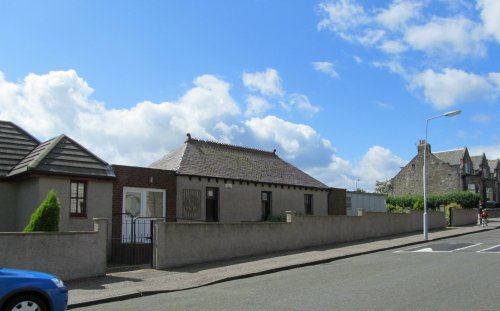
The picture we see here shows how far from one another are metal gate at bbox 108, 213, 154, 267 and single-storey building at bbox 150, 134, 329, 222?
2.80 m

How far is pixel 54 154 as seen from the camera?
18250mm

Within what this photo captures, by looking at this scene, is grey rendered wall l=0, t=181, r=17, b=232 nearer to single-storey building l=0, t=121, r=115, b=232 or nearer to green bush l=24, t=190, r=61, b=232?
single-storey building l=0, t=121, r=115, b=232

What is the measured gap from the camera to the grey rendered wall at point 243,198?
24.0m

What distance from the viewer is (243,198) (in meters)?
26.3

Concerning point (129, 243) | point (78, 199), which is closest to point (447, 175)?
point (129, 243)

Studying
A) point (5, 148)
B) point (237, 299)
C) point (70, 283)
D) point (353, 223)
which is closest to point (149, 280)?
point (70, 283)

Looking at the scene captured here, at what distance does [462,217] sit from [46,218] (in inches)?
1416

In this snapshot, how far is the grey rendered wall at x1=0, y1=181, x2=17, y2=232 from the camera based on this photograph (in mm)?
18672

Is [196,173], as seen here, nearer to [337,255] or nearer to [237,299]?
[337,255]

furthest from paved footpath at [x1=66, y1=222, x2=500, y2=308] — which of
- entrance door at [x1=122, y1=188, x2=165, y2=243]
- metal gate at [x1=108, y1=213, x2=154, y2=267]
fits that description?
entrance door at [x1=122, y1=188, x2=165, y2=243]

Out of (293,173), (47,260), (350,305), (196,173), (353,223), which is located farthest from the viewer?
(293,173)

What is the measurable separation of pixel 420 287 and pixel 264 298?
3437 millimetres

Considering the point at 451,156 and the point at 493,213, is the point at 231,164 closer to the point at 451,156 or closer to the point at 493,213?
the point at 493,213

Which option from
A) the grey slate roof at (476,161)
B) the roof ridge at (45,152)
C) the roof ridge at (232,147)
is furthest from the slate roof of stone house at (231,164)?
the grey slate roof at (476,161)
